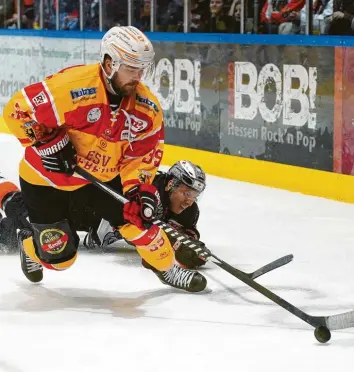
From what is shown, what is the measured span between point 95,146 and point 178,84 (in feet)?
14.3

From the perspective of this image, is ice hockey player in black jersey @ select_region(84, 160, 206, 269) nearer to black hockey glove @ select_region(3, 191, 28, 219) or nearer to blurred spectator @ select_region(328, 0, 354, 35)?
black hockey glove @ select_region(3, 191, 28, 219)

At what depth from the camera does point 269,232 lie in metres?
5.80

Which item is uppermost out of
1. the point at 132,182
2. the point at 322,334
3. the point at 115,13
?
the point at 115,13

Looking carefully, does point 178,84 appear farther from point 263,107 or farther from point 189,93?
point 263,107

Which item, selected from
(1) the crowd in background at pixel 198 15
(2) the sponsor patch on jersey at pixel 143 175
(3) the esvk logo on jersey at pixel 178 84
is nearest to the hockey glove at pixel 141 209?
(2) the sponsor patch on jersey at pixel 143 175

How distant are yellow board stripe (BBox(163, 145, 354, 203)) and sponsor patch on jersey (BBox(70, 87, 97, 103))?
9.72ft

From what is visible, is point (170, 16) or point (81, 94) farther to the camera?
point (170, 16)

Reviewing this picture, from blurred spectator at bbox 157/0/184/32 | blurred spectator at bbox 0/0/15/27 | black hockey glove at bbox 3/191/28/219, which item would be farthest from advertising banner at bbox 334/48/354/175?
blurred spectator at bbox 0/0/15/27

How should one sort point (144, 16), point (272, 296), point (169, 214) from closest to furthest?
1. point (272, 296)
2. point (169, 214)
3. point (144, 16)

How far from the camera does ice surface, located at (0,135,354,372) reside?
11.1ft

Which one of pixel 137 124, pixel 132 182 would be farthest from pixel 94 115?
pixel 132 182

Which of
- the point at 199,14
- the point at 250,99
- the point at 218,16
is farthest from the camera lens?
the point at 199,14

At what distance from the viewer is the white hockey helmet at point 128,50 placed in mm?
3945

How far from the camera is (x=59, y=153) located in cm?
408
